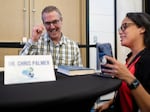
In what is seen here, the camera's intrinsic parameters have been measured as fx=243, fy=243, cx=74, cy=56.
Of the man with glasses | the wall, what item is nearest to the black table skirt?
the man with glasses

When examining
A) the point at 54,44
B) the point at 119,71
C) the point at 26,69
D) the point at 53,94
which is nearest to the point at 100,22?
the point at 54,44

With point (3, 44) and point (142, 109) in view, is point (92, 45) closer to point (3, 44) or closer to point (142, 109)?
point (3, 44)

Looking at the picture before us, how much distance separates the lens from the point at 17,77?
102cm

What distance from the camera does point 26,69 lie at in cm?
105

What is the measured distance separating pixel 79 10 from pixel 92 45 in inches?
17.7

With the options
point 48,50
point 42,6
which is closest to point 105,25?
point 42,6

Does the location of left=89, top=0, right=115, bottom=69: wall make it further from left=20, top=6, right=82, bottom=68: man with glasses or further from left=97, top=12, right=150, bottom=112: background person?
left=97, top=12, right=150, bottom=112: background person

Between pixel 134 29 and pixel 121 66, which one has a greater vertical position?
pixel 134 29

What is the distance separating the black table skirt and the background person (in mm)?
96

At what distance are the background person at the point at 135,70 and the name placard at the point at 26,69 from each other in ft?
0.96

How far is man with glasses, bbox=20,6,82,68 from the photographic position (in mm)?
2158

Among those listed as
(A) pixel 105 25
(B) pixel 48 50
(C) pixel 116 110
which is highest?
(A) pixel 105 25

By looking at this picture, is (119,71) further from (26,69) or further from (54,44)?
(54,44)

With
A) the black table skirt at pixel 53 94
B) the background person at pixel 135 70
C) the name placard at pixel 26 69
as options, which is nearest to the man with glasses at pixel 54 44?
the background person at pixel 135 70
